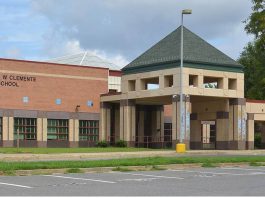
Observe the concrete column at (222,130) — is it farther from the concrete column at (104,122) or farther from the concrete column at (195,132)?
the concrete column at (104,122)

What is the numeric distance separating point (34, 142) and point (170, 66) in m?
14.8

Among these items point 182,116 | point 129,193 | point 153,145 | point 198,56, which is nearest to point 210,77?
point 198,56

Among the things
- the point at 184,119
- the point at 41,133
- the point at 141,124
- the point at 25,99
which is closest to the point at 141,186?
the point at 184,119

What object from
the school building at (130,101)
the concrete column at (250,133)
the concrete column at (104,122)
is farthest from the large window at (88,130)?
the concrete column at (250,133)

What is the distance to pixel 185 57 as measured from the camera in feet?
158

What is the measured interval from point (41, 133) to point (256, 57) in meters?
36.8

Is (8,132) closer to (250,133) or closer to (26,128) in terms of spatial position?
(26,128)

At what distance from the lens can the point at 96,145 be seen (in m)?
55.5

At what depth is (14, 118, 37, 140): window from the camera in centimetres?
5195

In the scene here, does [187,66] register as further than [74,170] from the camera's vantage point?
Yes

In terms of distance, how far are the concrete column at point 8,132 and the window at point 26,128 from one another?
2.01ft

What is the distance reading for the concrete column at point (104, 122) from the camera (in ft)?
185

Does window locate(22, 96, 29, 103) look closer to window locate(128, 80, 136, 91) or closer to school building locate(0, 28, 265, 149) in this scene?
school building locate(0, 28, 265, 149)

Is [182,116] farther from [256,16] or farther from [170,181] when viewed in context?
[170,181]
